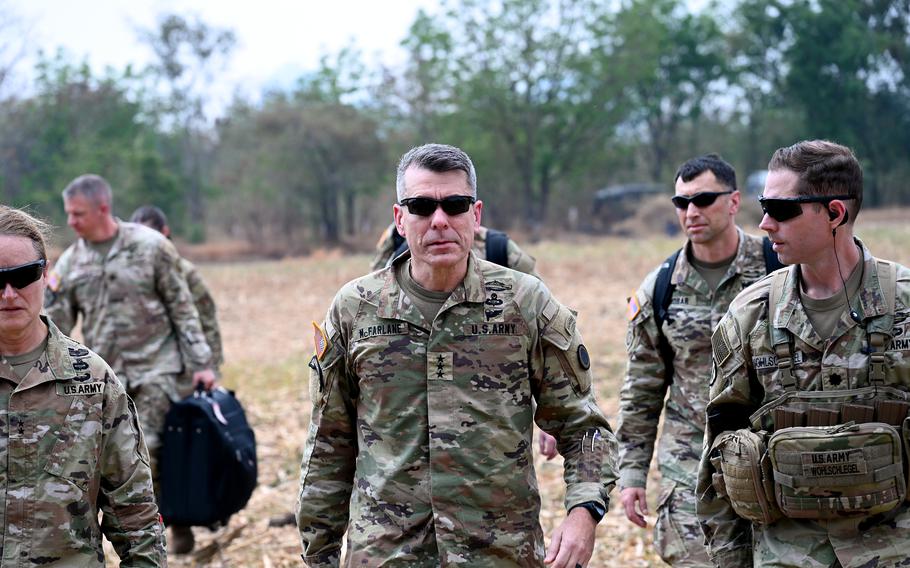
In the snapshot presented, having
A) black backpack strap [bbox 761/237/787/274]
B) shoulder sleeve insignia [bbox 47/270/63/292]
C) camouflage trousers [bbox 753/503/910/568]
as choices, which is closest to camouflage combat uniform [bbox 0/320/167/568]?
camouflage trousers [bbox 753/503/910/568]

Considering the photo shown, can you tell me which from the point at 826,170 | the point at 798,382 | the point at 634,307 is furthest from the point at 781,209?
the point at 634,307

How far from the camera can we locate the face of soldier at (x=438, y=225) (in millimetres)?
3652

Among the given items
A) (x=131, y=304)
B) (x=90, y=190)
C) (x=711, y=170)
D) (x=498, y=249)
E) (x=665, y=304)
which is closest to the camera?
(x=665, y=304)

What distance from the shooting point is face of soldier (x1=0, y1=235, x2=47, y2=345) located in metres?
3.43

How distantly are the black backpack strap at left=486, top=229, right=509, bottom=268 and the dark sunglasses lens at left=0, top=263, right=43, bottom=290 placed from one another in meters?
3.10

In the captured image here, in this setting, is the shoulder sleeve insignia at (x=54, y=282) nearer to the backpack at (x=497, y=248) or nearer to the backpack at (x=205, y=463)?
the backpack at (x=205, y=463)

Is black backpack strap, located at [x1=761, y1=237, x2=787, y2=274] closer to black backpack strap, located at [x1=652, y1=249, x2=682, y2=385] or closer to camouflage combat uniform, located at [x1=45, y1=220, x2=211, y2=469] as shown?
black backpack strap, located at [x1=652, y1=249, x2=682, y2=385]

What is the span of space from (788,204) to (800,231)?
0.35ft

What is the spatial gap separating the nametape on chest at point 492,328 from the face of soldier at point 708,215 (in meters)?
2.14

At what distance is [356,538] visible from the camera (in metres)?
3.65

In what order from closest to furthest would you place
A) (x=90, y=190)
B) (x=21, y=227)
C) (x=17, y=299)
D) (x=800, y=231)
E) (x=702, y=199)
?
(x=17, y=299)
(x=21, y=227)
(x=800, y=231)
(x=702, y=199)
(x=90, y=190)

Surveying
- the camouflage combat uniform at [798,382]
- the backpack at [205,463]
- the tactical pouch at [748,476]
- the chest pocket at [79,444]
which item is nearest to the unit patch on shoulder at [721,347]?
the camouflage combat uniform at [798,382]

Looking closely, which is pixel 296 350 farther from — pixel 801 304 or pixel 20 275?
pixel 801 304

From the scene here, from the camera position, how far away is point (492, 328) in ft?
12.1
